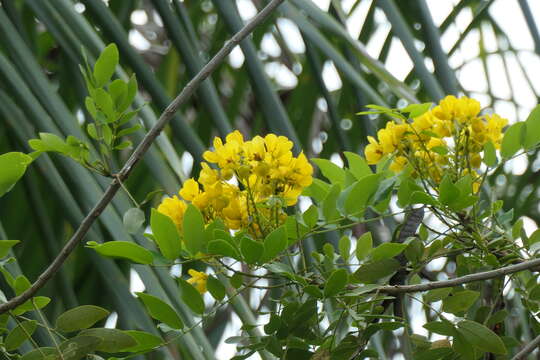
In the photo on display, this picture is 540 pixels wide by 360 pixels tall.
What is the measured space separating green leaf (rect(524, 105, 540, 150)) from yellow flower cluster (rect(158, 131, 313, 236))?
0.15 metres

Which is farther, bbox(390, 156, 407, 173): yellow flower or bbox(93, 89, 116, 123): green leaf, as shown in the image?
bbox(390, 156, 407, 173): yellow flower

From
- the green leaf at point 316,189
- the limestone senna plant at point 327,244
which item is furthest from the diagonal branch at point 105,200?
the green leaf at point 316,189

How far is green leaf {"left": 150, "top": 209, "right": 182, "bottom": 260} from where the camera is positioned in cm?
47

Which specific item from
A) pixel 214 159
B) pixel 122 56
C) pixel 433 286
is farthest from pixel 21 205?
pixel 433 286

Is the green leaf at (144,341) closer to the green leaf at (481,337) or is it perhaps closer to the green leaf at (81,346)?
the green leaf at (81,346)

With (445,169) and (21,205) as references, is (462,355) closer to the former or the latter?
(445,169)

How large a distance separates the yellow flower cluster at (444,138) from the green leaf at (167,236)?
0.17 metres

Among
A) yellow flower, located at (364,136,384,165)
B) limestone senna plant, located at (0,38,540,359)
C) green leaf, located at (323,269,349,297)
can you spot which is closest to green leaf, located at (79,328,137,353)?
limestone senna plant, located at (0,38,540,359)

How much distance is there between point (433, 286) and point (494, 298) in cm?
16

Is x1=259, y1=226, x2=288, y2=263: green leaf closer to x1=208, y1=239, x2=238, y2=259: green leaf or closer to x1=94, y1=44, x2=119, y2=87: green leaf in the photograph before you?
x1=208, y1=239, x2=238, y2=259: green leaf

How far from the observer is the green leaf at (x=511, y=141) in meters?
0.56

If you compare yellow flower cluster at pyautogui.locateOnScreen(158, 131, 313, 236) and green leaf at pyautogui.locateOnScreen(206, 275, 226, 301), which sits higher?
yellow flower cluster at pyautogui.locateOnScreen(158, 131, 313, 236)

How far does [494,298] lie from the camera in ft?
1.97

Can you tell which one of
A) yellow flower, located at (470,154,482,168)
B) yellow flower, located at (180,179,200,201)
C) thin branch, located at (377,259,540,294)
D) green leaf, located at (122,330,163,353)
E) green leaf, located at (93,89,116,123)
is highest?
green leaf, located at (93,89,116,123)
